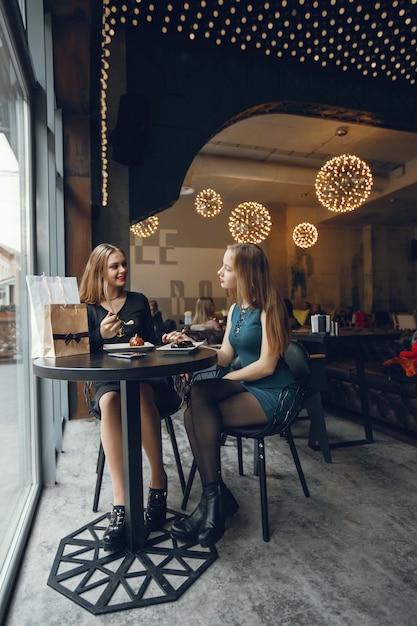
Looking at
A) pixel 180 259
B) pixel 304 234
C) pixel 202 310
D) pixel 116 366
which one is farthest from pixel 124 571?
pixel 180 259

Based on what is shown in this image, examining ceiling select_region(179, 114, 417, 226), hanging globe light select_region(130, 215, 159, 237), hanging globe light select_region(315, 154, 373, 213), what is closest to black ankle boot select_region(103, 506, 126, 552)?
hanging globe light select_region(315, 154, 373, 213)

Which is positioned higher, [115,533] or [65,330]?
[65,330]

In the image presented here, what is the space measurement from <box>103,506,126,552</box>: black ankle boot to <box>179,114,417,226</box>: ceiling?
250 inches

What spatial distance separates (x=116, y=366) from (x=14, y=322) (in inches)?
33.2

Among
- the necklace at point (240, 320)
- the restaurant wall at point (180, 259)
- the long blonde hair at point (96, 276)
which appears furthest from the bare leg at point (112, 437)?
the restaurant wall at point (180, 259)

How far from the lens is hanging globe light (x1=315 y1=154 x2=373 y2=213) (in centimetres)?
596

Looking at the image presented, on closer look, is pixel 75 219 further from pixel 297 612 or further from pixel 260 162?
pixel 260 162

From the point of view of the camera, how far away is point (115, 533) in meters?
1.76

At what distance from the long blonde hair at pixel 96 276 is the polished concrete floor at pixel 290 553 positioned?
110 cm

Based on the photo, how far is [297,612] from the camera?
4.63 ft

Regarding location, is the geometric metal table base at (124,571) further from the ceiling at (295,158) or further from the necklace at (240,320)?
the ceiling at (295,158)

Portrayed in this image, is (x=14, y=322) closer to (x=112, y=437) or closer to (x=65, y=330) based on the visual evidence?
(x=65, y=330)

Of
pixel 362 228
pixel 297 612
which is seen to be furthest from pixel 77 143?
pixel 362 228

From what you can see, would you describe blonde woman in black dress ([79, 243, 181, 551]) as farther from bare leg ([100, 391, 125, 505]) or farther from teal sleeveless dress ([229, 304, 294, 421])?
teal sleeveless dress ([229, 304, 294, 421])
